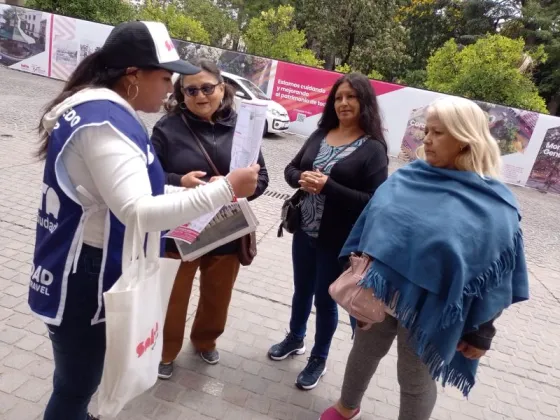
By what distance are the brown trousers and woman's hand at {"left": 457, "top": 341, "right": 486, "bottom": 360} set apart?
1.30m

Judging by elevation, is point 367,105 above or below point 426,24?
below

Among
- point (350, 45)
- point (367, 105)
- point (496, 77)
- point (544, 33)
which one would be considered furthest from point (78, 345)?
point (544, 33)

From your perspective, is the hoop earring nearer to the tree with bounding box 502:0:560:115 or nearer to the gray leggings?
the gray leggings

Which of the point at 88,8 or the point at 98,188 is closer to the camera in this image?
the point at 98,188

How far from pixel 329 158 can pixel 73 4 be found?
58.4 feet

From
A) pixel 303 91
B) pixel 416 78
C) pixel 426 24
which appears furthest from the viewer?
pixel 426 24

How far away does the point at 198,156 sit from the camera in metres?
2.37

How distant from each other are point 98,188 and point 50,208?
25 cm

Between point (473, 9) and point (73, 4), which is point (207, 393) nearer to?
point (73, 4)

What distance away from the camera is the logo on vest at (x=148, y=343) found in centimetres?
149

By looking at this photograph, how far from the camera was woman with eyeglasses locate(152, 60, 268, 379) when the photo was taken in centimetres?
233

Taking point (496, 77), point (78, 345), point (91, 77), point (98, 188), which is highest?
point (496, 77)

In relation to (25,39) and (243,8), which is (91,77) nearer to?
(25,39)

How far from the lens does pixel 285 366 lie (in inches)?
117
